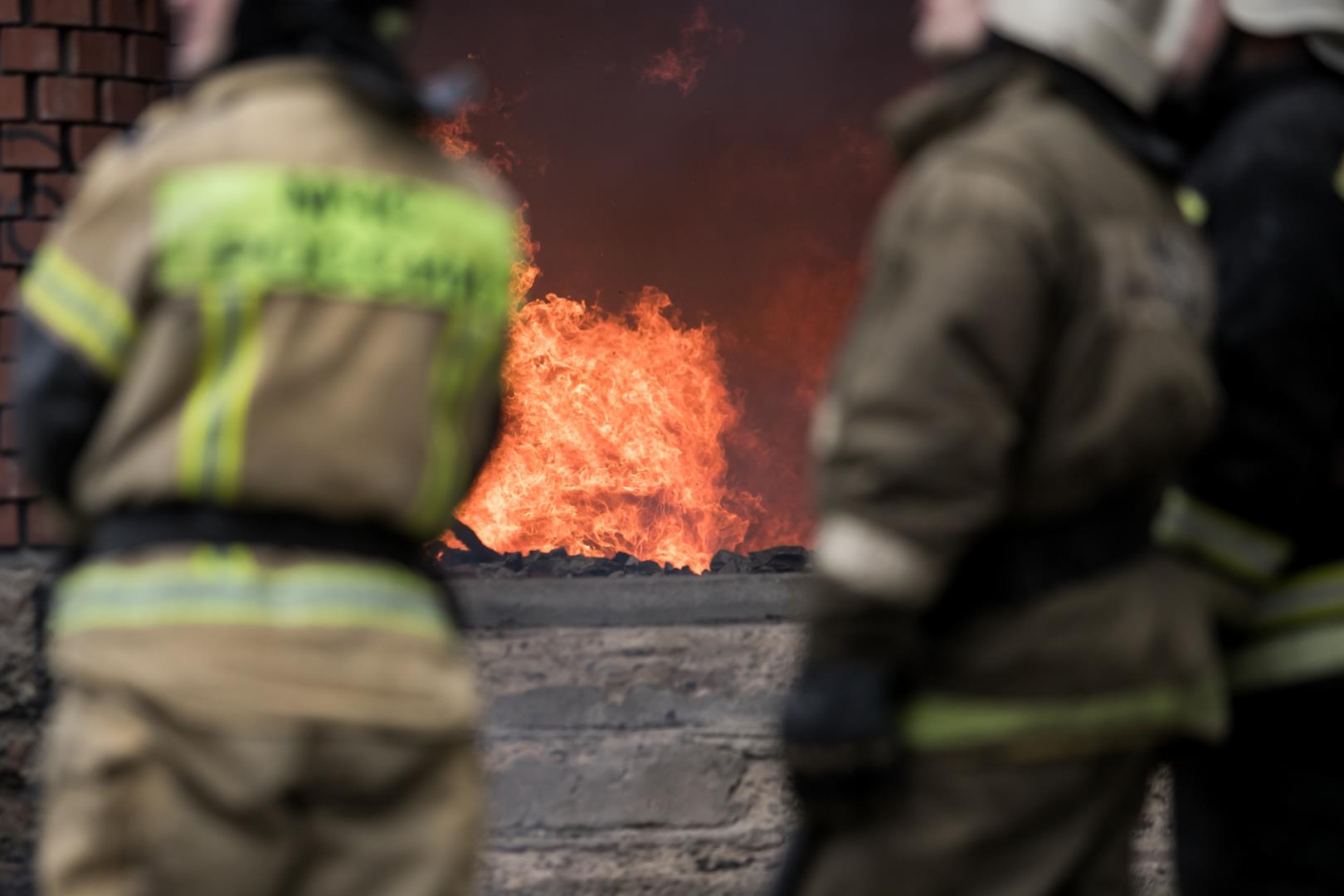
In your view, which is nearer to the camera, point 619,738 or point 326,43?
point 326,43

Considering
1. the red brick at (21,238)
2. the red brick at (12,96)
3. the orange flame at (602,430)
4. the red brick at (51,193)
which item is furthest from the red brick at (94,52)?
the orange flame at (602,430)

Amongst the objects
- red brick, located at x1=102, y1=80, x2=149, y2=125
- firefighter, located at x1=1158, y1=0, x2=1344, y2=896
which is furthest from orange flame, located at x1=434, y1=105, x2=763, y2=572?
firefighter, located at x1=1158, y1=0, x2=1344, y2=896

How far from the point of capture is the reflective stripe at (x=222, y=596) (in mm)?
2002

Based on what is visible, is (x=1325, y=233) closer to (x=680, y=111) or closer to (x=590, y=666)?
(x=590, y=666)

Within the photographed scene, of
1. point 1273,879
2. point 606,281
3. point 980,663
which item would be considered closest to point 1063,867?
point 980,663

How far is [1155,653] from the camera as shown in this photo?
2176mm

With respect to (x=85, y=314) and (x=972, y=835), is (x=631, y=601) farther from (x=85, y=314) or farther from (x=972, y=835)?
(x=85, y=314)

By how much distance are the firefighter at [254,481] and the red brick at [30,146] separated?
7.74ft

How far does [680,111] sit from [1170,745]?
4.76 meters

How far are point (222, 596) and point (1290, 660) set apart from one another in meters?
1.62

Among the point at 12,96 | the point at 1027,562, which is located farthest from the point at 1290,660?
the point at 12,96

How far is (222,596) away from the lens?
2.01 m

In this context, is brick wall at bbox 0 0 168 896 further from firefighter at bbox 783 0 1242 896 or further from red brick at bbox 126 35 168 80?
firefighter at bbox 783 0 1242 896

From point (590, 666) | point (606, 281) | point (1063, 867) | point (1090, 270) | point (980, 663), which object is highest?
point (1090, 270)
